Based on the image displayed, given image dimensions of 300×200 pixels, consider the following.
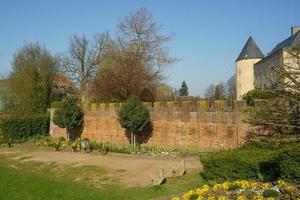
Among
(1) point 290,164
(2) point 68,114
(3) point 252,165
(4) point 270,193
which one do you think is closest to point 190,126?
(2) point 68,114

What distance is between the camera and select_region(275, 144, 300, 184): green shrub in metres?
8.63

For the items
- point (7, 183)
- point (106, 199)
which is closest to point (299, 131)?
point (106, 199)

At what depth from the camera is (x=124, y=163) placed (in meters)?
16.3

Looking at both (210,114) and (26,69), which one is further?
(26,69)

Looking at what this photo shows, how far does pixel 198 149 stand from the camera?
18516 millimetres

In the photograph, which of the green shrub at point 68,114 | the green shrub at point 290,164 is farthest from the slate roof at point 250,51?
the green shrub at point 290,164

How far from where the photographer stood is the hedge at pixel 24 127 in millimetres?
26391

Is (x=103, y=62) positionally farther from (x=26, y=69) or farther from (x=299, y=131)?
(x=299, y=131)

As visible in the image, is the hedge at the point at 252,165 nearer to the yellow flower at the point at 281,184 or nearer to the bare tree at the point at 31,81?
the yellow flower at the point at 281,184

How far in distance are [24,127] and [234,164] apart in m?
19.0

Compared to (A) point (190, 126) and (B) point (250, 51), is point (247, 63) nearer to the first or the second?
(B) point (250, 51)

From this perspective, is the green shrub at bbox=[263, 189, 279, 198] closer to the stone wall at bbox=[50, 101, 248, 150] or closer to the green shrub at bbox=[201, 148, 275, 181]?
the green shrub at bbox=[201, 148, 275, 181]

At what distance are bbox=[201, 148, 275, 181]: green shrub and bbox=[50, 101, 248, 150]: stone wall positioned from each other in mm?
5808

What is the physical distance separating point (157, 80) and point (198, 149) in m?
15.4
